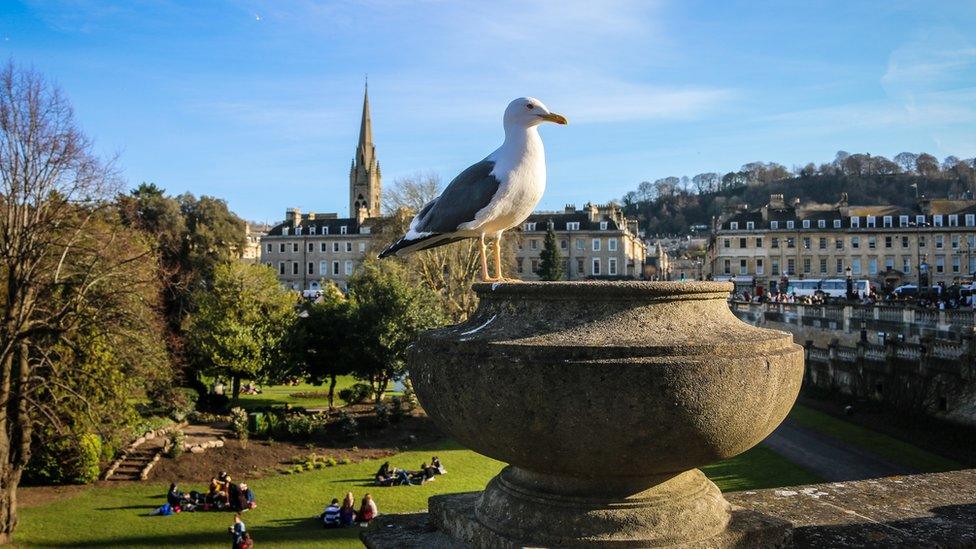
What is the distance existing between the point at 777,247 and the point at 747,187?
84.0 metres

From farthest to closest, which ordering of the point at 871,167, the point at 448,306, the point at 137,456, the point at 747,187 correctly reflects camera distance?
the point at 747,187, the point at 871,167, the point at 448,306, the point at 137,456

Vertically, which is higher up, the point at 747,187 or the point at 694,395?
the point at 747,187

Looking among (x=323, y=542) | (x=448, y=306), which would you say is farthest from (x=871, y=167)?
(x=323, y=542)

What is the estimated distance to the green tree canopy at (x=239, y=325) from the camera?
32.3 m

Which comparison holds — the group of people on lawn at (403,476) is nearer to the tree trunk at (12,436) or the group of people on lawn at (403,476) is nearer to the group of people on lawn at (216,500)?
the group of people on lawn at (216,500)

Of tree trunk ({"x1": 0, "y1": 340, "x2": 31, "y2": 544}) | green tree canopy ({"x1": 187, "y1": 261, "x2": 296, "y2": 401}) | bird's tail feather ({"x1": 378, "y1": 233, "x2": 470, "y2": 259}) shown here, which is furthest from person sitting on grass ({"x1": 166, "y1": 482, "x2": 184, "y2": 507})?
bird's tail feather ({"x1": 378, "y1": 233, "x2": 470, "y2": 259})

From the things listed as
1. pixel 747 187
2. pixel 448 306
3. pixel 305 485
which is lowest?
pixel 305 485

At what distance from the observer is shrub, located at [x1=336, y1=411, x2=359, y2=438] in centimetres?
2991

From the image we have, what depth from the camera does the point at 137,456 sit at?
82.5 feet

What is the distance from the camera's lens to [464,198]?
4.91 m

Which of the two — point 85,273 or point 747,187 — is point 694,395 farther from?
point 747,187

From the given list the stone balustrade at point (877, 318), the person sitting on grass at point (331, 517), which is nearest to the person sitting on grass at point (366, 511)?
the person sitting on grass at point (331, 517)

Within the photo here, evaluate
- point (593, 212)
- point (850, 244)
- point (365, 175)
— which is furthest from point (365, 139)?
point (850, 244)

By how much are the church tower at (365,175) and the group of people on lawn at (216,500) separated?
91181 millimetres
